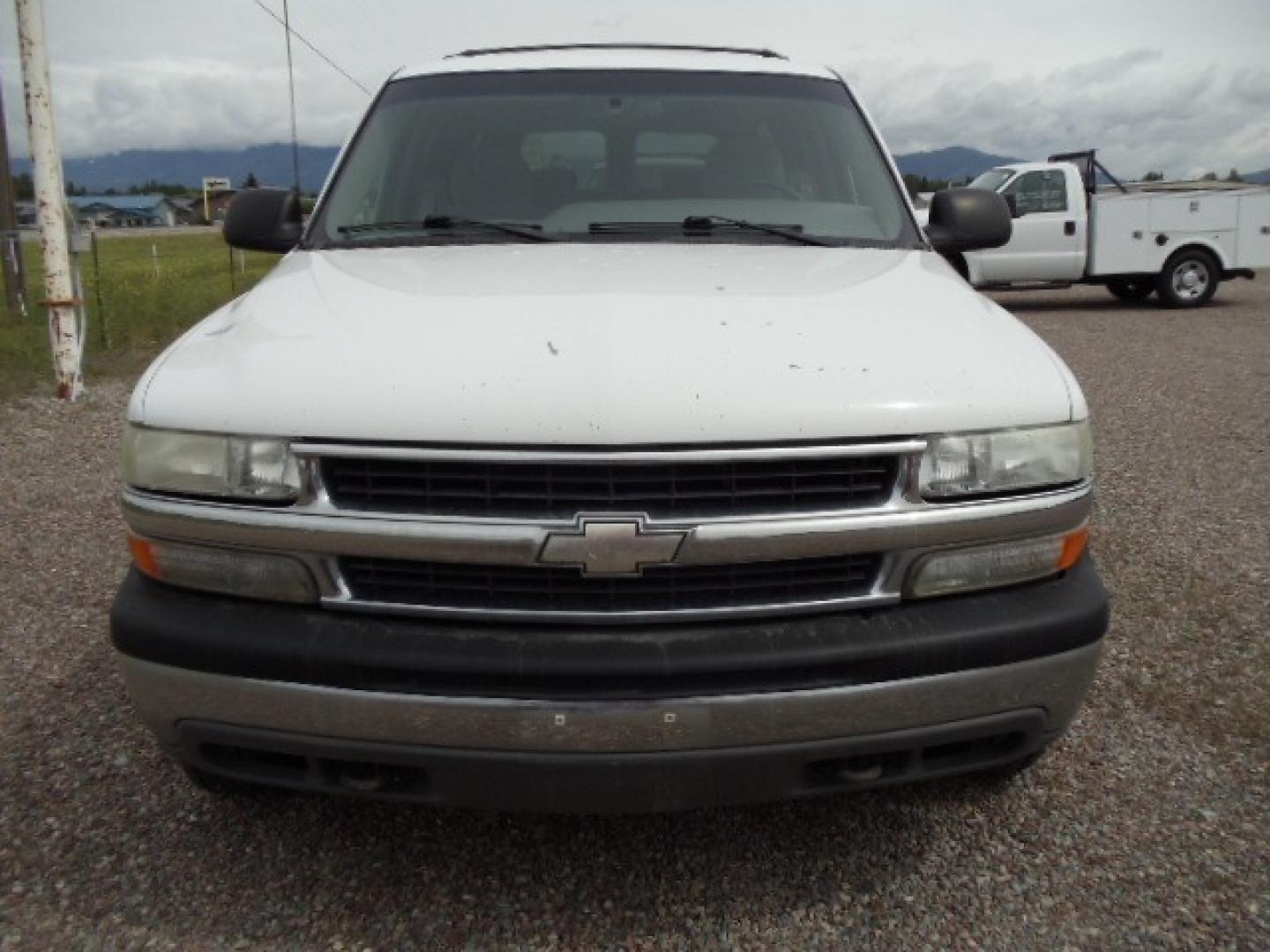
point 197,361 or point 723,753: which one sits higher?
point 197,361

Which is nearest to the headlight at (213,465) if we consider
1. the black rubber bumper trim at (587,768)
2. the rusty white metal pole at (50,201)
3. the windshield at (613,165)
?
the black rubber bumper trim at (587,768)

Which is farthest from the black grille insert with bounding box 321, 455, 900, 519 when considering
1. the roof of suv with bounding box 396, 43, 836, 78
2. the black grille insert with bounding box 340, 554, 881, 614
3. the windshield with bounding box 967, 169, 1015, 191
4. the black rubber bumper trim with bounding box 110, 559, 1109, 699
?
the windshield with bounding box 967, 169, 1015, 191

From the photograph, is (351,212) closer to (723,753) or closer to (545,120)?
(545,120)

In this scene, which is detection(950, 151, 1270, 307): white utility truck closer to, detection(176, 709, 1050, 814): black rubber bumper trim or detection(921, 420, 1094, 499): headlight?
detection(921, 420, 1094, 499): headlight

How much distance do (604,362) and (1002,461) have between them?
79 cm

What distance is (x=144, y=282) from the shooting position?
2206 cm

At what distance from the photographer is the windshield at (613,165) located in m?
3.20

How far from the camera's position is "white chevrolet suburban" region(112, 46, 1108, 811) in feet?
6.58

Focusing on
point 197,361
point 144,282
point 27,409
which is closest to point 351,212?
point 197,361

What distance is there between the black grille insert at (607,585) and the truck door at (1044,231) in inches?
512

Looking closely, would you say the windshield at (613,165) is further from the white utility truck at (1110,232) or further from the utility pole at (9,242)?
the white utility truck at (1110,232)

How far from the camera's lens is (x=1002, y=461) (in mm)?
2152

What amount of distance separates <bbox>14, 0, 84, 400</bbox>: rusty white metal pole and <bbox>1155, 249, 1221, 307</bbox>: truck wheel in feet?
42.0

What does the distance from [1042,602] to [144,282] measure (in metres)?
22.9
